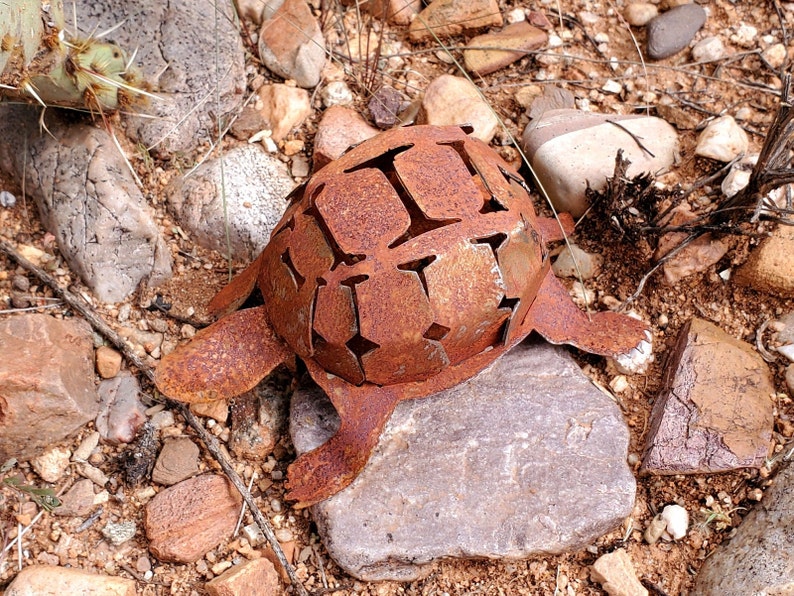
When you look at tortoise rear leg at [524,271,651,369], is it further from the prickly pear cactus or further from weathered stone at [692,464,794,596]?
the prickly pear cactus

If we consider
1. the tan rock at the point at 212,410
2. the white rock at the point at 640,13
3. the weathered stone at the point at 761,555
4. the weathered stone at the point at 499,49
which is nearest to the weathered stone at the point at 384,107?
the weathered stone at the point at 499,49

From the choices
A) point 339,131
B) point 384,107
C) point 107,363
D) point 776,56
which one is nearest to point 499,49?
point 384,107

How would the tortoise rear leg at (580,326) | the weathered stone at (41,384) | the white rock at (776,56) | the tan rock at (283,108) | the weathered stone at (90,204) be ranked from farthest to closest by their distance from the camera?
the white rock at (776,56) < the tan rock at (283,108) < the weathered stone at (90,204) < the tortoise rear leg at (580,326) < the weathered stone at (41,384)

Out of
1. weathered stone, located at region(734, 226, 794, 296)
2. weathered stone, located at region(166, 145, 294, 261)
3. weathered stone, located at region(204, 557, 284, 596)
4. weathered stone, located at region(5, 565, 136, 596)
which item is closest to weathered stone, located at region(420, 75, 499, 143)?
weathered stone, located at region(166, 145, 294, 261)

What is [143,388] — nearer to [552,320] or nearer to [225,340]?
[225,340]

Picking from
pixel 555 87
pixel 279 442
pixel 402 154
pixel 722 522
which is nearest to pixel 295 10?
pixel 555 87

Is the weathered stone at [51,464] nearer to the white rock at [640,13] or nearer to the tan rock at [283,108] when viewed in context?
the tan rock at [283,108]
